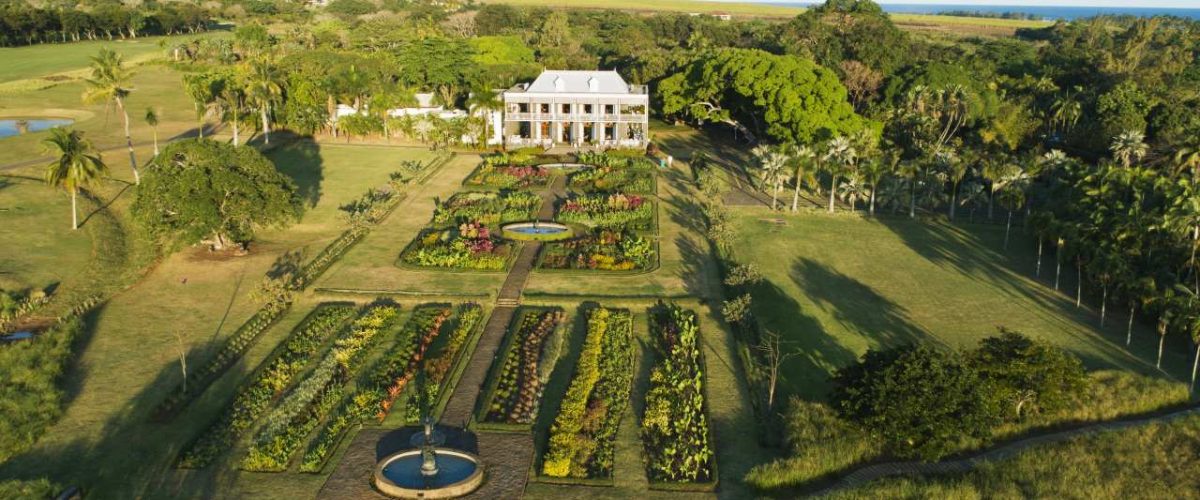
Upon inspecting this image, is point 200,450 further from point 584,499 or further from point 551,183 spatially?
point 551,183

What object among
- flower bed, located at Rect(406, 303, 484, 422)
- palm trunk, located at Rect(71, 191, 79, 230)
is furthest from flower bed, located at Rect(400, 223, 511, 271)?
palm trunk, located at Rect(71, 191, 79, 230)

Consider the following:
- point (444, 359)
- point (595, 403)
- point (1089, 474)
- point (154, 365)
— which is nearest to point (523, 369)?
point (444, 359)

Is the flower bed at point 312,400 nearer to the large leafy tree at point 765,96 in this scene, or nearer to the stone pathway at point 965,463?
the stone pathway at point 965,463

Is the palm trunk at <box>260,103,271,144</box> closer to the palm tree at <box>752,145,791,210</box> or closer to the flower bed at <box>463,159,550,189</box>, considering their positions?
the flower bed at <box>463,159,550,189</box>

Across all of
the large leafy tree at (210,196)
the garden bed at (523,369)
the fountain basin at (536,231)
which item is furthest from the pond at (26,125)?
the garden bed at (523,369)

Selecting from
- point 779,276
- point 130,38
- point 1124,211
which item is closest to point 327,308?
point 779,276
